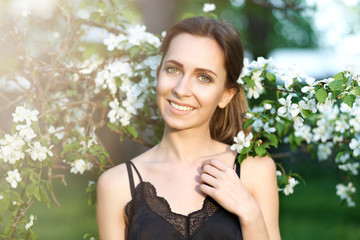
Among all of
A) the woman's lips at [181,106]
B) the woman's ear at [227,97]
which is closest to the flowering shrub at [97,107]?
the woman's ear at [227,97]

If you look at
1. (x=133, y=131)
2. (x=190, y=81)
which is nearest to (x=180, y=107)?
(x=190, y=81)

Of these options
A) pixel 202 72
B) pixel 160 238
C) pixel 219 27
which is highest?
pixel 219 27

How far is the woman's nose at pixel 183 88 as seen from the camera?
2.53 meters

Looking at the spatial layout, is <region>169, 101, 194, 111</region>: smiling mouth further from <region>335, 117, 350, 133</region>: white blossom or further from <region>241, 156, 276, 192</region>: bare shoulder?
<region>335, 117, 350, 133</region>: white blossom

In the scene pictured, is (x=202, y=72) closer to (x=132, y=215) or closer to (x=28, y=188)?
(x=132, y=215)

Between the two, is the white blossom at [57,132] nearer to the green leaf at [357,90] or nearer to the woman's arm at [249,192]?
the woman's arm at [249,192]

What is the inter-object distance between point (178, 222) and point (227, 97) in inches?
32.6

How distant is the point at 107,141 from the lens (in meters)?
4.17

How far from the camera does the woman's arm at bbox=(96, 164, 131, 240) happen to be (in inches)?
106

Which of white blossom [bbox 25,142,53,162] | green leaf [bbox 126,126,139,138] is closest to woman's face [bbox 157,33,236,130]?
green leaf [bbox 126,126,139,138]

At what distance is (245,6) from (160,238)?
7843mm

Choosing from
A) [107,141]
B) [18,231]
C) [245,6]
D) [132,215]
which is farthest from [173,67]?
[245,6]

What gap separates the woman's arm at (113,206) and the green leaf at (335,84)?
122 cm

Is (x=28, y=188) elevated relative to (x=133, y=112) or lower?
lower
